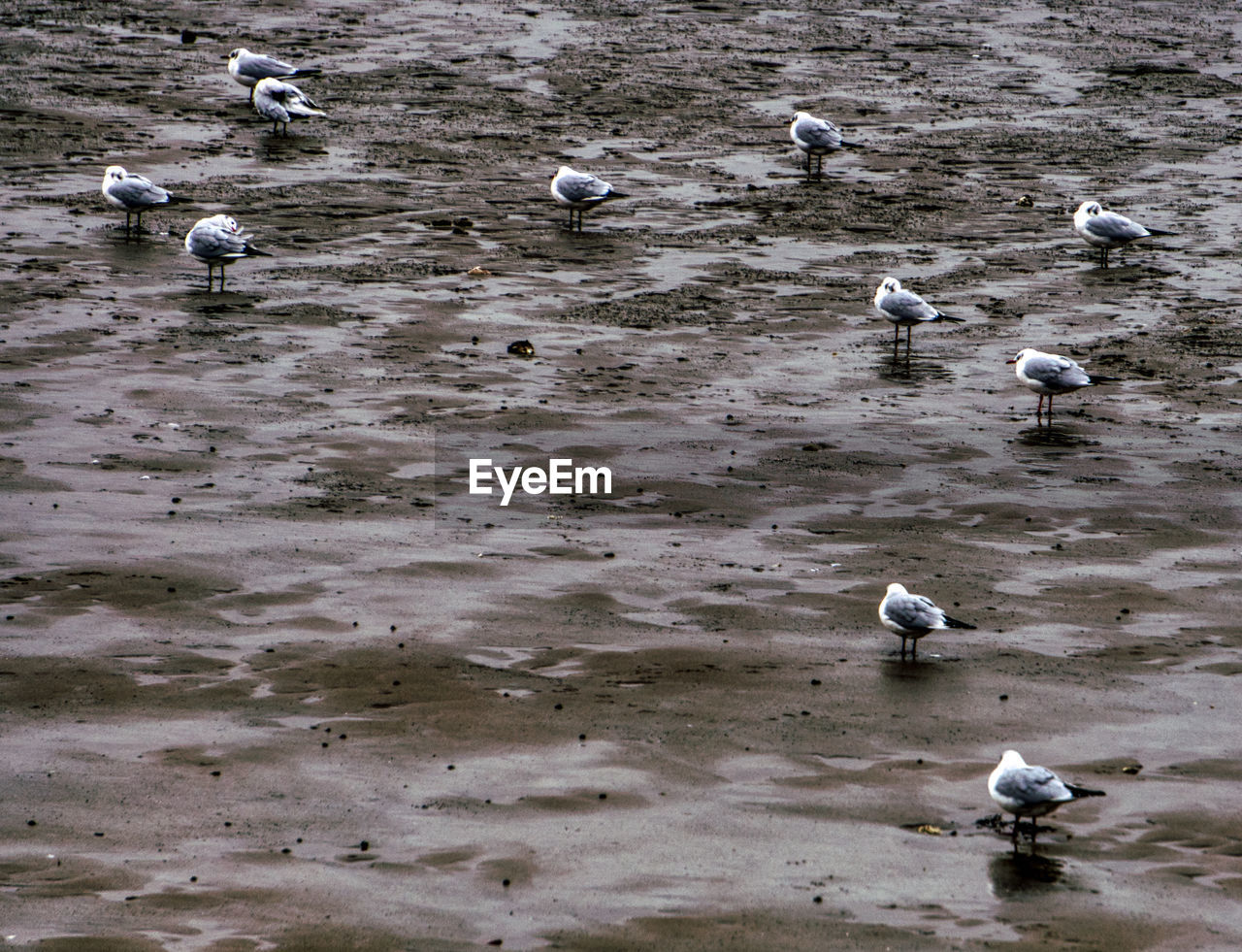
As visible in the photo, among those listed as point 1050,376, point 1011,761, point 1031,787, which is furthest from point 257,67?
point 1031,787

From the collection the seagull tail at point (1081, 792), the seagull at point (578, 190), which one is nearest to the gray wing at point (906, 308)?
the seagull at point (578, 190)

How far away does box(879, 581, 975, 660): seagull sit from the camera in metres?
11.0

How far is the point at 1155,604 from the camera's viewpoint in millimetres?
12203

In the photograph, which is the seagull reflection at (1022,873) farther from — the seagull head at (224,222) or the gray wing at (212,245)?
the seagull head at (224,222)

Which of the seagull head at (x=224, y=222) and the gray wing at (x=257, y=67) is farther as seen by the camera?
the gray wing at (x=257, y=67)

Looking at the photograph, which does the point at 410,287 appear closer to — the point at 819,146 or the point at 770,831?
the point at 819,146

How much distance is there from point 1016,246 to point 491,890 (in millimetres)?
15899

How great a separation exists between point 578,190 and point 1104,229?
278 inches

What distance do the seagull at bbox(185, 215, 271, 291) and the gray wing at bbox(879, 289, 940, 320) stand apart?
7463 millimetres

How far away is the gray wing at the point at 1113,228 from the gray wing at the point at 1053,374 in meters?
5.79

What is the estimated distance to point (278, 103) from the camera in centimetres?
2653

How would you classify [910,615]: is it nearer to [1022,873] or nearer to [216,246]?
[1022,873]

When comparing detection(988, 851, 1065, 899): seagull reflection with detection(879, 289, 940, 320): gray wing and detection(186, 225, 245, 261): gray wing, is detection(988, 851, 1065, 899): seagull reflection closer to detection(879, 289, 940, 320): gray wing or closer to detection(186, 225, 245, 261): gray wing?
detection(879, 289, 940, 320): gray wing

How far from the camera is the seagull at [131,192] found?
2062 centimetres
